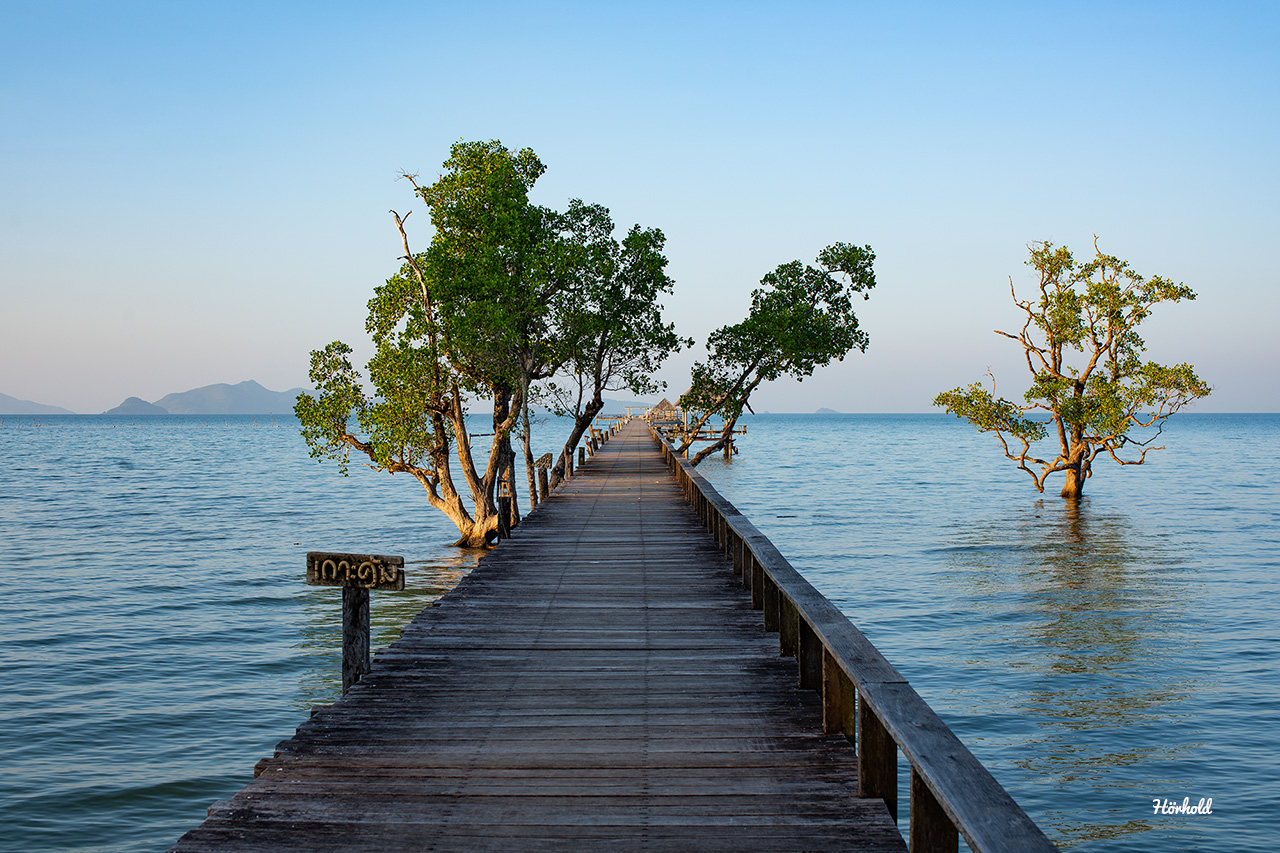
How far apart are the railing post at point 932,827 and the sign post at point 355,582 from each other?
4.00 metres

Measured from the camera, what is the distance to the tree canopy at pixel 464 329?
22.1 metres

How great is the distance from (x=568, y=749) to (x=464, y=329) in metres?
17.1

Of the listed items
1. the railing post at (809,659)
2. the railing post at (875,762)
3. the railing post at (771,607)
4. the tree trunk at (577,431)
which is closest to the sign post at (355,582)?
the railing post at (809,659)

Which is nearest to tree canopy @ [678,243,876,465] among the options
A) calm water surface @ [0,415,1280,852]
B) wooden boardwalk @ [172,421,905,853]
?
calm water surface @ [0,415,1280,852]

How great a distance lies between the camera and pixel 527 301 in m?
22.7

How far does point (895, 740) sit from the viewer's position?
148 inches

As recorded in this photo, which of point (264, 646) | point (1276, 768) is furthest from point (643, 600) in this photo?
point (264, 646)

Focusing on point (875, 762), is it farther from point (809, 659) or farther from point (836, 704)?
point (809, 659)

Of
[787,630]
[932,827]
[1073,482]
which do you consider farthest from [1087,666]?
[1073,482]

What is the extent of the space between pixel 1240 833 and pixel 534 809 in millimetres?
7487

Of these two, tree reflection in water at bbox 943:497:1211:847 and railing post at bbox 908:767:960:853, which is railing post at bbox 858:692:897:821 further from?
tree reflection in water at bbox 943:497:1211:847

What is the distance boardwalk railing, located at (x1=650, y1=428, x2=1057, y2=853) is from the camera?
2.95 metres

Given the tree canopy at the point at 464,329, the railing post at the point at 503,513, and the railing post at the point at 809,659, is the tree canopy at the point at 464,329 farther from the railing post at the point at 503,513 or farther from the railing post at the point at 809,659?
the railing post at the point at 809,659

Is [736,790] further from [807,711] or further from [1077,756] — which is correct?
[1077,756]
